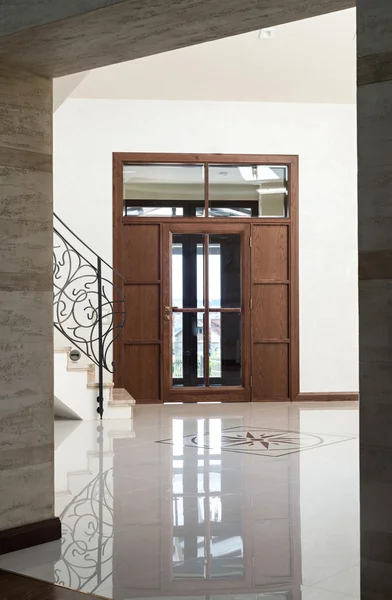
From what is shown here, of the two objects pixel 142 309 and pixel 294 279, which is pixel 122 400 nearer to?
pixel 142 309

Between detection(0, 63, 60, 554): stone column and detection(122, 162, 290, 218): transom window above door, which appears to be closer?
detection(0, 63, 60, 554): stone column

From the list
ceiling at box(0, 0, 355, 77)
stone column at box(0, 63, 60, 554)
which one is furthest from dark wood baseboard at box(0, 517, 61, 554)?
ceiling at box(0, 0, 355, 77)

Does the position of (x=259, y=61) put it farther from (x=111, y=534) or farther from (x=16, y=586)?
(x=16, y=586)

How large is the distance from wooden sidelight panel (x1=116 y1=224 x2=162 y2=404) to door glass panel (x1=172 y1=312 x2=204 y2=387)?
208mm

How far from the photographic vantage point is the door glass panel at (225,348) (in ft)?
32.3

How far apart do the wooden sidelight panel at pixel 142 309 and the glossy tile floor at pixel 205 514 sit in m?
2.16

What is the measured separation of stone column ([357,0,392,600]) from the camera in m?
2.54

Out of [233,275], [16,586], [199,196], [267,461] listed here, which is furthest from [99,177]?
[16,586]

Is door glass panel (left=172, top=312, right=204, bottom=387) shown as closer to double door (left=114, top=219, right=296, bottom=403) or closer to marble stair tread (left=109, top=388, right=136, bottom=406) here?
double door (left=114, top=219, right=296, bottom=403)

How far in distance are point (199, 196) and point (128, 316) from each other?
170cm

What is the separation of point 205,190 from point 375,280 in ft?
24.4

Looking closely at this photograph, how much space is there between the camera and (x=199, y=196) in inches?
390

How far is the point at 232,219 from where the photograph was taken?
32.4 feet

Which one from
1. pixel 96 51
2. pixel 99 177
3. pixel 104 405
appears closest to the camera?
pixel 96 51
